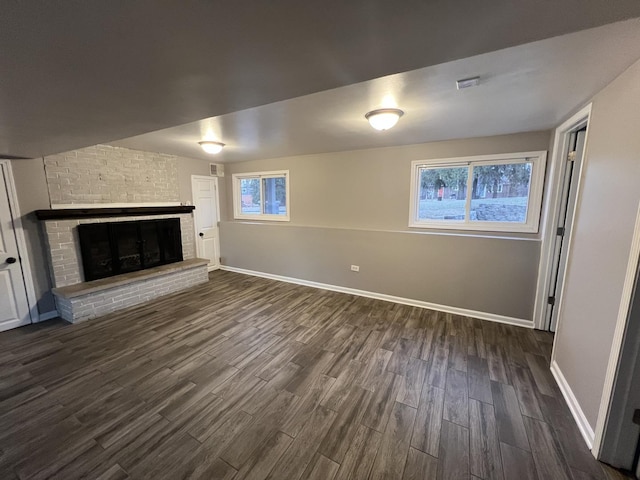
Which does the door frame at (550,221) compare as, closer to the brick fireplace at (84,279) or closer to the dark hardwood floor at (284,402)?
the dark hardwood floor at (284,402)

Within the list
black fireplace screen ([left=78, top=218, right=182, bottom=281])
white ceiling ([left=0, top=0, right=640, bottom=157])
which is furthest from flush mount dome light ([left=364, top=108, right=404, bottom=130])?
black fireplace screen ([left=78, top=218, right=182, bottom=281])

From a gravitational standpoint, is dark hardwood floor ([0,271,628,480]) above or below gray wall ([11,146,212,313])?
below

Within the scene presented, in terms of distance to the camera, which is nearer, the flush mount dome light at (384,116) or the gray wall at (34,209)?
the flush mount dome light at (384,116)

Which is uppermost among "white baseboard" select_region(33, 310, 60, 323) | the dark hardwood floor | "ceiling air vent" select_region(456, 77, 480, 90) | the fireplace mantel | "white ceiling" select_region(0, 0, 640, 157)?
"ceiling air vent" select_region(456, 77, 480, 90)

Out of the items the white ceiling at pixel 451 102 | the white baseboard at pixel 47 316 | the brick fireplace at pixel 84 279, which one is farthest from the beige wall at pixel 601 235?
the white baseboard at pixel 47 316

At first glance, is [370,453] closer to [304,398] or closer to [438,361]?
[304,398]

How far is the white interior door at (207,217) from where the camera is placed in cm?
526

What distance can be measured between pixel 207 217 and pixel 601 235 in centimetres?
579

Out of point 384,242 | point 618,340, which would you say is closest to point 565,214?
point 618,340

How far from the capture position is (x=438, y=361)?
99.7 inches

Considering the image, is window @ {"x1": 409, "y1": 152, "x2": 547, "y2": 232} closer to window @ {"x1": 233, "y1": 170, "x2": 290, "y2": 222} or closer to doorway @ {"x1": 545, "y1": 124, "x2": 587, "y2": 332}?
doorway @ {"x1": 545, "y1": 124, "x2": 587, "y2": 332}

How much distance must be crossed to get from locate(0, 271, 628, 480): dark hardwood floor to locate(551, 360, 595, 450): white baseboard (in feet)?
0.16

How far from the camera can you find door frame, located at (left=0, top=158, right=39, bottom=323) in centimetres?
309

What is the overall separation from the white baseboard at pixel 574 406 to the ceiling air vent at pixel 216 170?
19.7 feet
